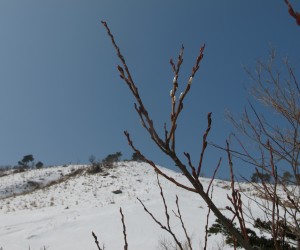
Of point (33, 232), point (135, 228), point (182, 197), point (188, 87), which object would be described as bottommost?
point (188, 87)

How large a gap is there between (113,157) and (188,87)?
44.5 meters

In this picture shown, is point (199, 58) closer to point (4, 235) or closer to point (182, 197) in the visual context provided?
point (4, 235)

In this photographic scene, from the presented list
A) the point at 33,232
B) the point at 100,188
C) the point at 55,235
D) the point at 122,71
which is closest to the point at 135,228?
the point at 55,235

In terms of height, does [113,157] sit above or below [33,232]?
above

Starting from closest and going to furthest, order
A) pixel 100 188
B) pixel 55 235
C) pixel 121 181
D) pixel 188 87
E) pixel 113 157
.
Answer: pixel 188 87
pixel 55 235
pixel 100 188
pixel 121 181
pixel 113 157

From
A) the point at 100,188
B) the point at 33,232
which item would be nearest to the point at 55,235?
the point at 33,232

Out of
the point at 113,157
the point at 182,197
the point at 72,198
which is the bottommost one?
the point at 182,197

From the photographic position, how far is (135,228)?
10.0 meters

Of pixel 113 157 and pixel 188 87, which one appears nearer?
pixel 188 87

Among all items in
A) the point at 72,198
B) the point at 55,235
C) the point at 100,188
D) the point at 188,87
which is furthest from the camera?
the point at 100,188

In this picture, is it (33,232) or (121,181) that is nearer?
(33,232)

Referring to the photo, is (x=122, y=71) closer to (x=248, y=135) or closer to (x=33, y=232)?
(x=248, y=135)

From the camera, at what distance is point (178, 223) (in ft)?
34.2

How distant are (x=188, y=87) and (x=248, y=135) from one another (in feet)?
10.5
